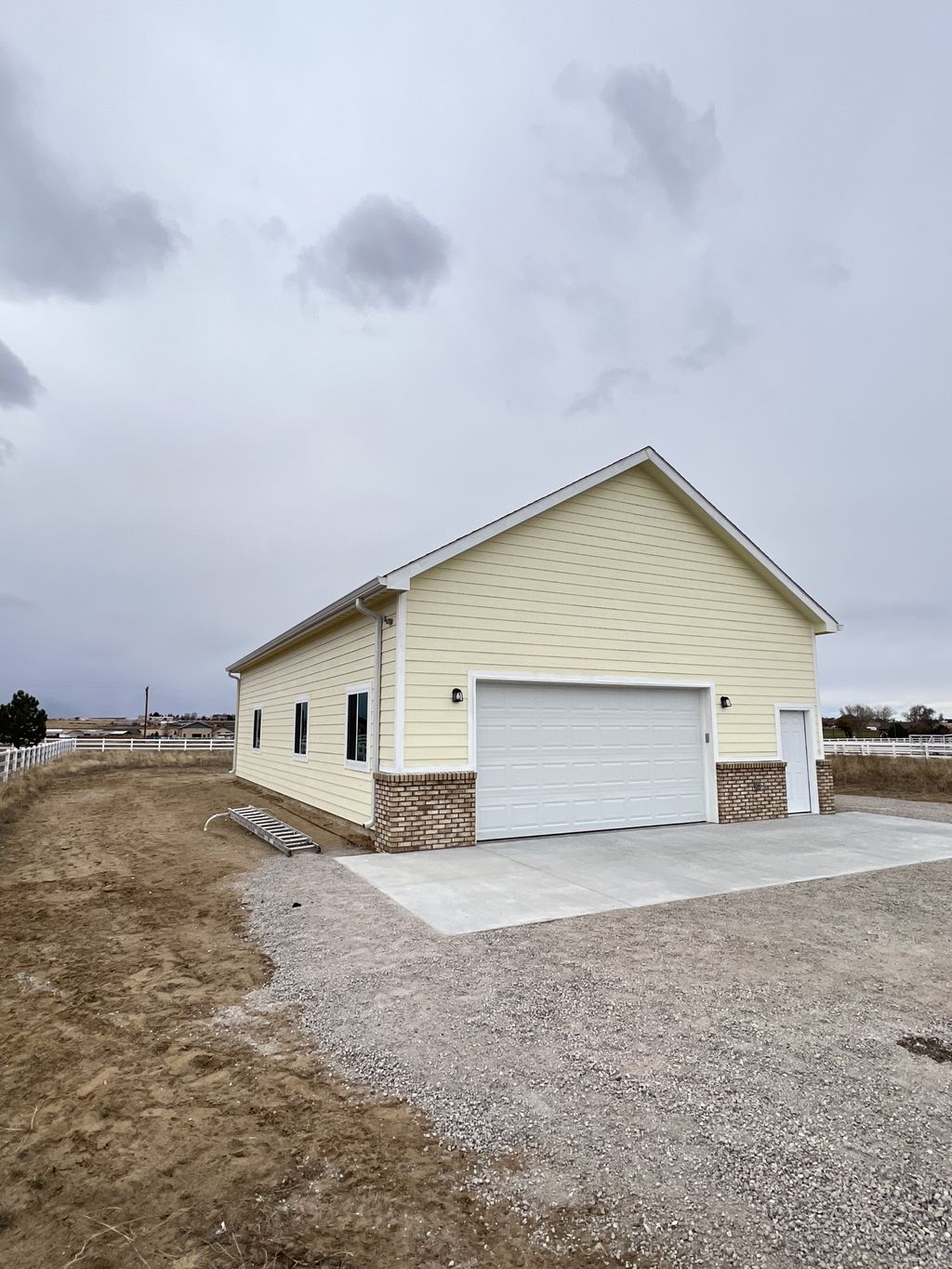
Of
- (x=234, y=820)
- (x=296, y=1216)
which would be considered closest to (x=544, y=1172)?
(x=296, y=1216)

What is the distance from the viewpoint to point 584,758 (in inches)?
419

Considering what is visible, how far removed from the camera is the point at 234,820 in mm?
11906

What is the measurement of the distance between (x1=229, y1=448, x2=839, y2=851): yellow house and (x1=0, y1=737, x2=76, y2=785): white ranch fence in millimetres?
Result: 8064

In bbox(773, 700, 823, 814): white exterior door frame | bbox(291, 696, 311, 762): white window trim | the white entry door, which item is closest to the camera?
the white entry door

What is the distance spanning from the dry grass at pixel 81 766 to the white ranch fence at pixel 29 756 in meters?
0.22

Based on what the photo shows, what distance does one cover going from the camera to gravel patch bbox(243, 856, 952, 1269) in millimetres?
2268

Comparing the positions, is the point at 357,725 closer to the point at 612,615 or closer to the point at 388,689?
the point at 388,689

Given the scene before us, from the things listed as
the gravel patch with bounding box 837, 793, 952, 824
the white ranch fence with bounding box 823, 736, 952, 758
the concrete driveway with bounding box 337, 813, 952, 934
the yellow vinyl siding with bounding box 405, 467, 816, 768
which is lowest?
the gravel patch with bounding box 837, 793, 952, 824

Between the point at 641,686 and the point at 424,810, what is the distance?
176 inches

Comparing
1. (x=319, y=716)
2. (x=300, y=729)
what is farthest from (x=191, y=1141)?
(x=300, y=729)

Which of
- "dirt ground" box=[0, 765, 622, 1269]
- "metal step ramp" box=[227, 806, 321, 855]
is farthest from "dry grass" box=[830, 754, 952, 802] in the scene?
"dirt ground" box=[0, 765, 622, 1269]

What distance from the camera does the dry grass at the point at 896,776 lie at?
18.9 metres

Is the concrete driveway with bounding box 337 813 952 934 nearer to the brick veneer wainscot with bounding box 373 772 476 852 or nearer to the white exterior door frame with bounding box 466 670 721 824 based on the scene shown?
the brick veneer wainscot with bounding box 373 772 476 852

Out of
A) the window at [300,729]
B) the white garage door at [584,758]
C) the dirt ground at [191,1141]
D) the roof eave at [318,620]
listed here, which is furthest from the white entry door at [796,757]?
the dirt ground at [191,1141]
